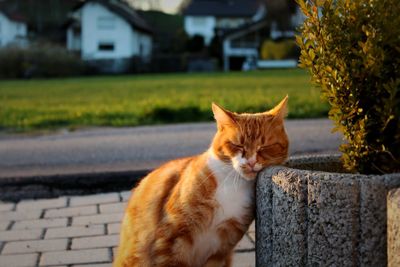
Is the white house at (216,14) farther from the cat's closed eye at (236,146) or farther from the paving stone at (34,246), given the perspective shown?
the cat's closed eye at (236,146)

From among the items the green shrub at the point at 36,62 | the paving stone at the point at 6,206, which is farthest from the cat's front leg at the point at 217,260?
the green shrub at the point at 36,62

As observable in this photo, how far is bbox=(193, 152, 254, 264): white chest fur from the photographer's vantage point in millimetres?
2857

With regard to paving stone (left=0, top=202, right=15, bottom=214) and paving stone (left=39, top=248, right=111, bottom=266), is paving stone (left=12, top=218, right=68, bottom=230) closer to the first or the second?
paving stone (left=0, top=202, right=15, bottom=214)

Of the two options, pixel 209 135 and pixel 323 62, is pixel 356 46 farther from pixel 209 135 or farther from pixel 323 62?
pixel 209 135

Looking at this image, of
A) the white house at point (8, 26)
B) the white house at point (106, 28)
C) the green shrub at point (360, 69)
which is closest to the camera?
the green shrub at point (360, 69)

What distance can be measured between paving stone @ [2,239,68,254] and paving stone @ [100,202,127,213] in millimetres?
771

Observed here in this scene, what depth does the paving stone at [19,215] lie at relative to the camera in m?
4.77

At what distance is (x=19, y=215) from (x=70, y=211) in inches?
16.3

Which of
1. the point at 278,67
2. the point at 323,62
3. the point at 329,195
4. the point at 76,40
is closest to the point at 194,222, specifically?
the point at 329,195

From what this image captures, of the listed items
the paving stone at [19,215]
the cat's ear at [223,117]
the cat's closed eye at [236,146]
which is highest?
the cat's ear at [223,117]

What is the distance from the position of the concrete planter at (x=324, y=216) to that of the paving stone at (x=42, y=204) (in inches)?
111

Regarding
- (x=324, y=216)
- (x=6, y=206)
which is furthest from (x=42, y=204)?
(x=324, y=216)

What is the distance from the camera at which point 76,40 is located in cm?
6122

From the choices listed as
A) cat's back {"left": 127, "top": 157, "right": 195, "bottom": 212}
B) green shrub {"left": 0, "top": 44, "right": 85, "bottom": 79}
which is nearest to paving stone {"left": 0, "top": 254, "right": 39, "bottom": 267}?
cat's back {"left": 127, "top": 157, "right": 195, "bottom": 212}
